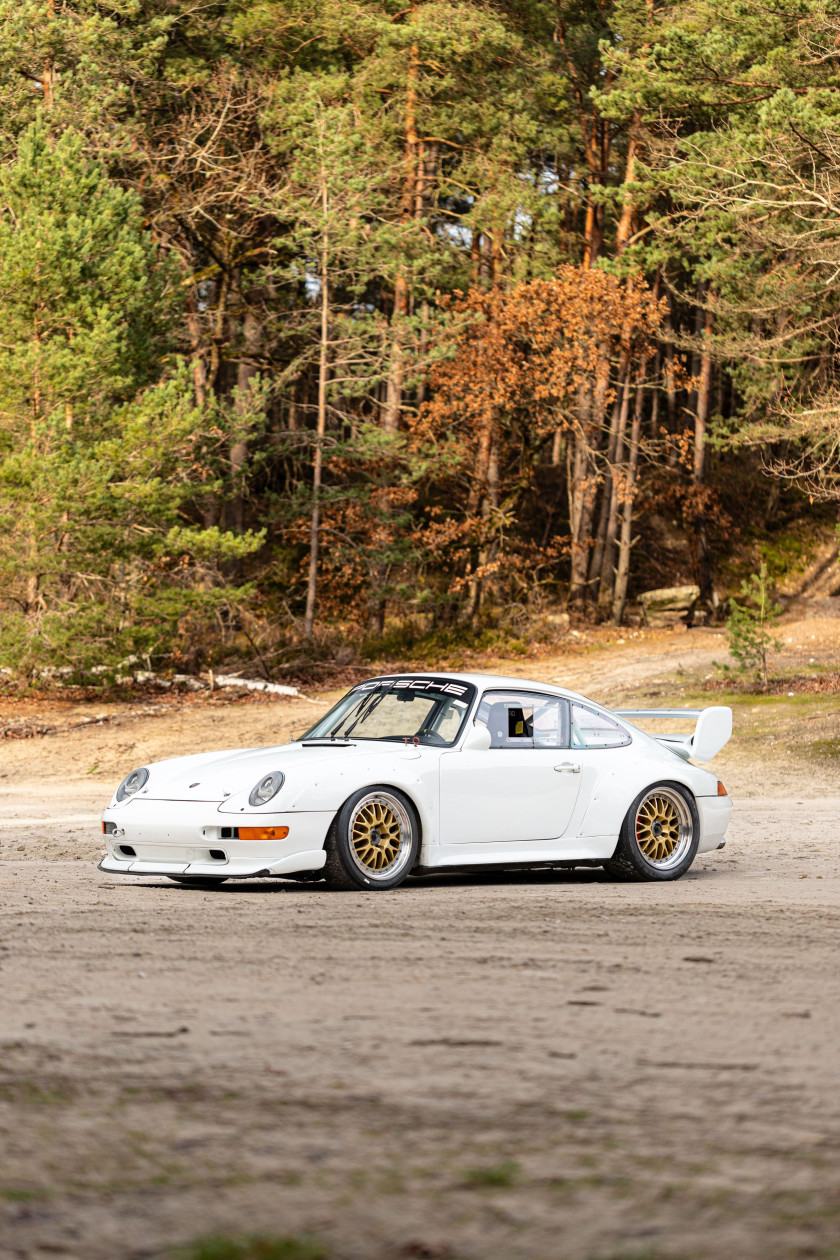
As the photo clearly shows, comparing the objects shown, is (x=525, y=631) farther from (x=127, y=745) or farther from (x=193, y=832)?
(x=193, y=832)

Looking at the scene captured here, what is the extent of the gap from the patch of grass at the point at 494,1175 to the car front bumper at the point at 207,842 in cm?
522

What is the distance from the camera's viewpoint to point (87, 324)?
23734 millimetres

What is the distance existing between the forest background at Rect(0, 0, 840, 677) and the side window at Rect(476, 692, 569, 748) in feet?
46.0

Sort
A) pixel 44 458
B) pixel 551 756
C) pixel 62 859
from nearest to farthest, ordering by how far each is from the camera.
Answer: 1. pixel 551 756
2. pixel 62 859
3. pixel 44 458

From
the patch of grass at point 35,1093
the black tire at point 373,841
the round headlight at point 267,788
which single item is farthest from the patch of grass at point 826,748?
the patch of grass at point 35,1093

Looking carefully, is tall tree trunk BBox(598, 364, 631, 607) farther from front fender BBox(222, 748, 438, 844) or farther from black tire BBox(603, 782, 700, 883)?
front fender BBox(222, 748, 438, 844)

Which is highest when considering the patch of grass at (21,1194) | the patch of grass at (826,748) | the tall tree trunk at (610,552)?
the tall tree trunk at (610,552)

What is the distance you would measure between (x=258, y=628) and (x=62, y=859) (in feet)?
59.2

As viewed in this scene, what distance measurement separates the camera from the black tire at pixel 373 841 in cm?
877

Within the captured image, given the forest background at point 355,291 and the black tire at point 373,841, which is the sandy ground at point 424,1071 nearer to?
the black tire at point 373,841

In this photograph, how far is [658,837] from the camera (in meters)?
10.1

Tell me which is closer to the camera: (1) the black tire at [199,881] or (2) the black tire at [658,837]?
(1) the black tire at [199,881]

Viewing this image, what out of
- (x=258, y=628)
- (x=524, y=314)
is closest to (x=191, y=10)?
(x=524, y=314)

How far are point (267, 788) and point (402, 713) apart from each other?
130cm
